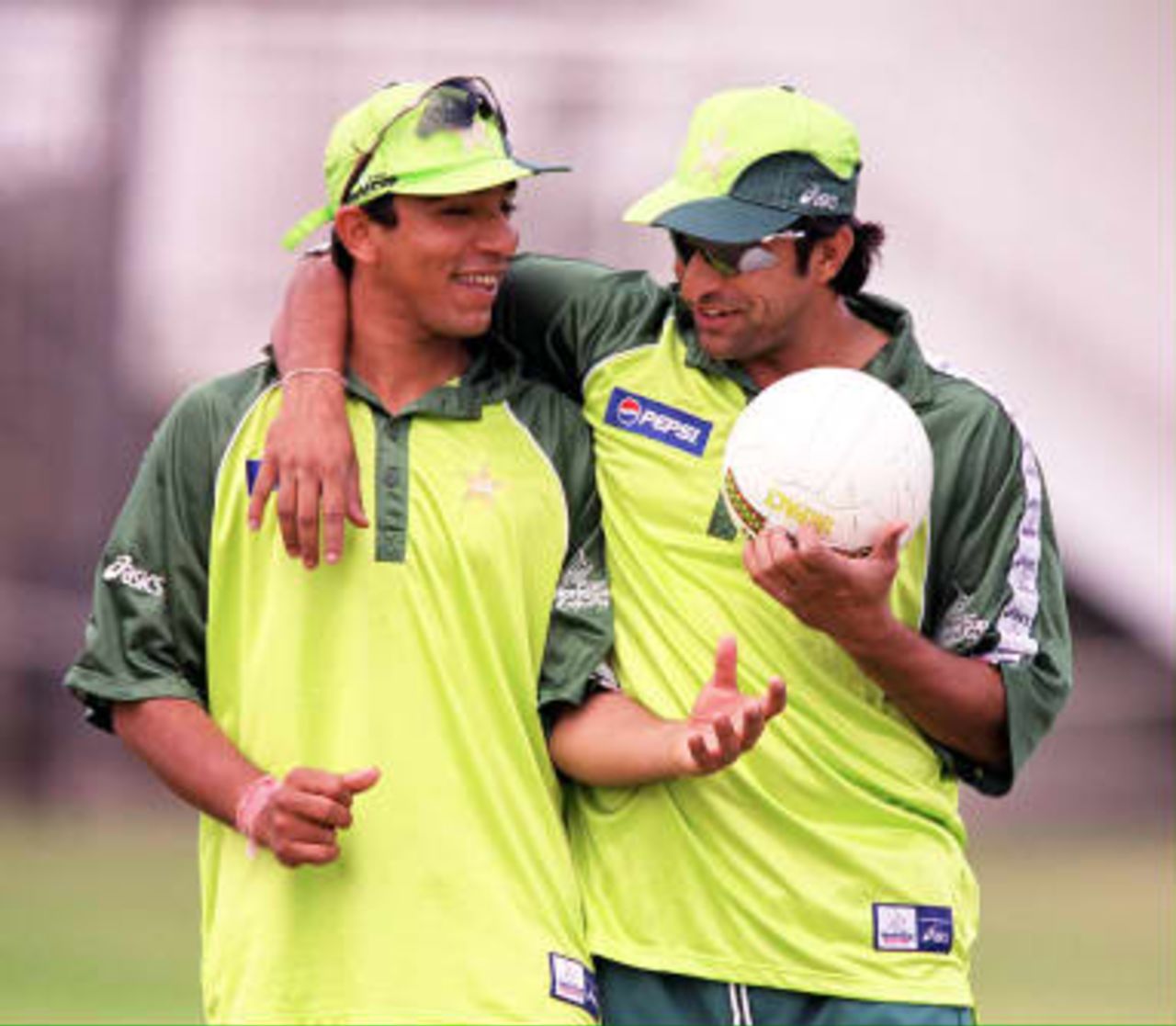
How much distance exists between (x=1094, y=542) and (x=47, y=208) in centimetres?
400

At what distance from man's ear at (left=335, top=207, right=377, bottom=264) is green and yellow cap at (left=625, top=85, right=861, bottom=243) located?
0.46 meters

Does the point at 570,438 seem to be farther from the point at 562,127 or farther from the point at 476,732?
the point at 562,127

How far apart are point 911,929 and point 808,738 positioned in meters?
0.36

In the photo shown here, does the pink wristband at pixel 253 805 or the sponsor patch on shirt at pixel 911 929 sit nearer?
the pink wristband at pixel 253 805

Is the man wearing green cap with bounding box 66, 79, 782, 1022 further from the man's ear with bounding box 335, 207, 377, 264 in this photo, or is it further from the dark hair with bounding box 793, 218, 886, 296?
the dark hair with bounding box 793, 218, 886, 296

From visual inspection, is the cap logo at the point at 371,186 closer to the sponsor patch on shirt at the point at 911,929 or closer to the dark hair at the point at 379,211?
the dark hair at the point at 379,211

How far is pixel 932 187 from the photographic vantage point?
1072 centimetres

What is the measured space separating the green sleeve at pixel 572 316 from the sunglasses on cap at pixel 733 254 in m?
0.24

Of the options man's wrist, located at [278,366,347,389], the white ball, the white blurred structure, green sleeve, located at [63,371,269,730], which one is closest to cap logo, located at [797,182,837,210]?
the white ball

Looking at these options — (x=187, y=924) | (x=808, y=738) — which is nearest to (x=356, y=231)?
(x=808, y=738)

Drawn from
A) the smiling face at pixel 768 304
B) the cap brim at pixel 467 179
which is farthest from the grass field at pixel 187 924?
the cap brim at pixel 467 179

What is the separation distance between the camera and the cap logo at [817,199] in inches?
205

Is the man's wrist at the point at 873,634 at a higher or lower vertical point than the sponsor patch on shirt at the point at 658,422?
lower

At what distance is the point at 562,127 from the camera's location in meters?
10.7
